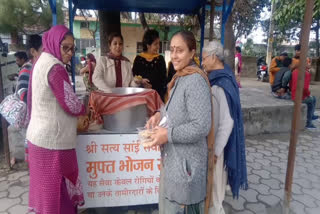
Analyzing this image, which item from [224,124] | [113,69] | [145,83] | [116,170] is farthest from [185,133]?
[145,83]

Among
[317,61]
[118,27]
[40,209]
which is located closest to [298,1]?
[118,27]

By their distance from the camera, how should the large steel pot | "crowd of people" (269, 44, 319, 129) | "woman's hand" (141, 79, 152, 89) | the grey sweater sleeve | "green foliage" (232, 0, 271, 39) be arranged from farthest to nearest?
"green foliage" (232, 0, 271, 39) < "crowd of people" (269, 44, 319, 129) < "woman's hand" (141, 79, 152, 89) < the large steel pot < the grey sweater sleeve

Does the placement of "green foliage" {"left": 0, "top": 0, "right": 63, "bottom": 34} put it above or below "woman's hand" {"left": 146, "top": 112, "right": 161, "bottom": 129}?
above

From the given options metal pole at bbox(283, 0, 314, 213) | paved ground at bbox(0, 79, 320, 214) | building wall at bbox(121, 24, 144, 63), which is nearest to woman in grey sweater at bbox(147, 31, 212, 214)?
metal pole at bbox(283, 0, 314, 213)

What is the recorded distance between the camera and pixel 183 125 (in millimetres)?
1261

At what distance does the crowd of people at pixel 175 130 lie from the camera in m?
1.29

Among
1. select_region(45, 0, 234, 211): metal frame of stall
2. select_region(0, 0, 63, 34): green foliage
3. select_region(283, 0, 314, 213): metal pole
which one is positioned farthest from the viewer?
select_region(0, 0, 63, 34): green foliage

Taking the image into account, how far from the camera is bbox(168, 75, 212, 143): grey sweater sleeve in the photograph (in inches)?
48.6

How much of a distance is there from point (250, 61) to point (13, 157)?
14.2m

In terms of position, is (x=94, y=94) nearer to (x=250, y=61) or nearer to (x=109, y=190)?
(x=109, y=190)

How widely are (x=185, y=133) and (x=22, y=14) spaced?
17.9 meters

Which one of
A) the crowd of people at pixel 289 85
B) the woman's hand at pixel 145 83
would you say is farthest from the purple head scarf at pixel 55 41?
the crowd of people at pixel 289 85

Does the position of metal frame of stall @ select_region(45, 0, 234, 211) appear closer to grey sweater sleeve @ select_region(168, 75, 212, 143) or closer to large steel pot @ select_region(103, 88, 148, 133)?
large steel pot @ select_region(103, 88, 148, 133)

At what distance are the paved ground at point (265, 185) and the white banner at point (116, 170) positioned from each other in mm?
266
